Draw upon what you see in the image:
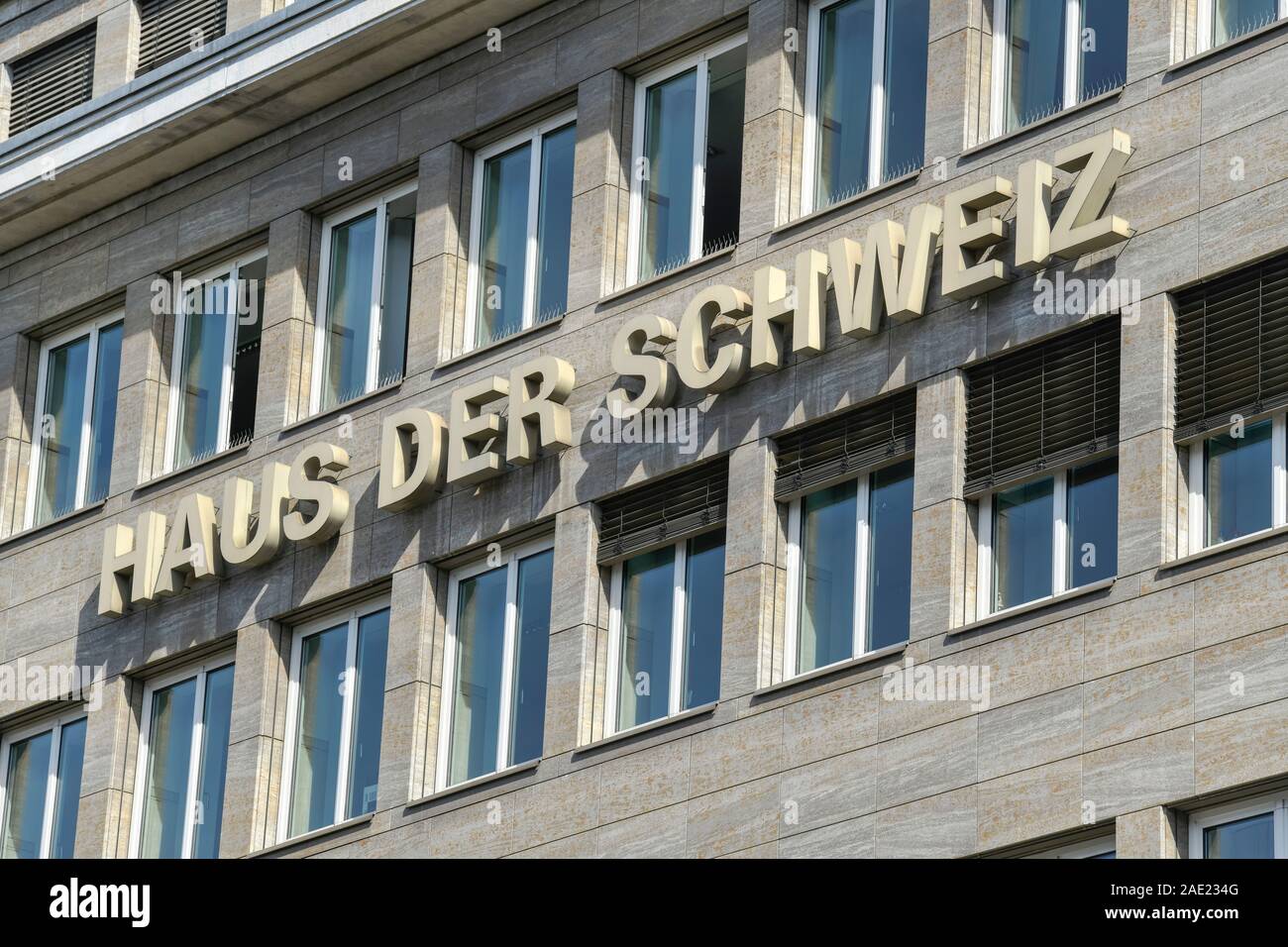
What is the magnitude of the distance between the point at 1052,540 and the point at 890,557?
198 centimetres

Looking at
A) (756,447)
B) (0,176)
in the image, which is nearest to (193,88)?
(0,176)

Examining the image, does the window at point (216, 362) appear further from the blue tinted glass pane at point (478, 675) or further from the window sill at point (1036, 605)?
the window sill at point (1036, 605)

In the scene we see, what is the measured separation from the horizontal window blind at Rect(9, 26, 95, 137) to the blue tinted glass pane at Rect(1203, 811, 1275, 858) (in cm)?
2069

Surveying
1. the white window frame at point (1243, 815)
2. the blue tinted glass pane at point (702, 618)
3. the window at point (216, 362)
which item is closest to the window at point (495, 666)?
the blue tinted glass pane at point (702, 618)

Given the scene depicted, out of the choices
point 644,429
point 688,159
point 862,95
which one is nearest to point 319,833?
point 644,429

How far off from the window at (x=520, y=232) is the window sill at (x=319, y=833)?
18.0 ft

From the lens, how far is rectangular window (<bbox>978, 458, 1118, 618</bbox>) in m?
32.3

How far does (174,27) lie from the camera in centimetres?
4416

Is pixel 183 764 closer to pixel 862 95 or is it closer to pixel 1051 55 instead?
pixel 862 95

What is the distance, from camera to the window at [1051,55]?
3403 cm

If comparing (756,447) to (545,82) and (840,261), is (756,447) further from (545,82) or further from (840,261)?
(545,82)

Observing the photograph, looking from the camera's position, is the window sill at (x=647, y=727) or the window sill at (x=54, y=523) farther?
the window sill at (x=54, y=523)
